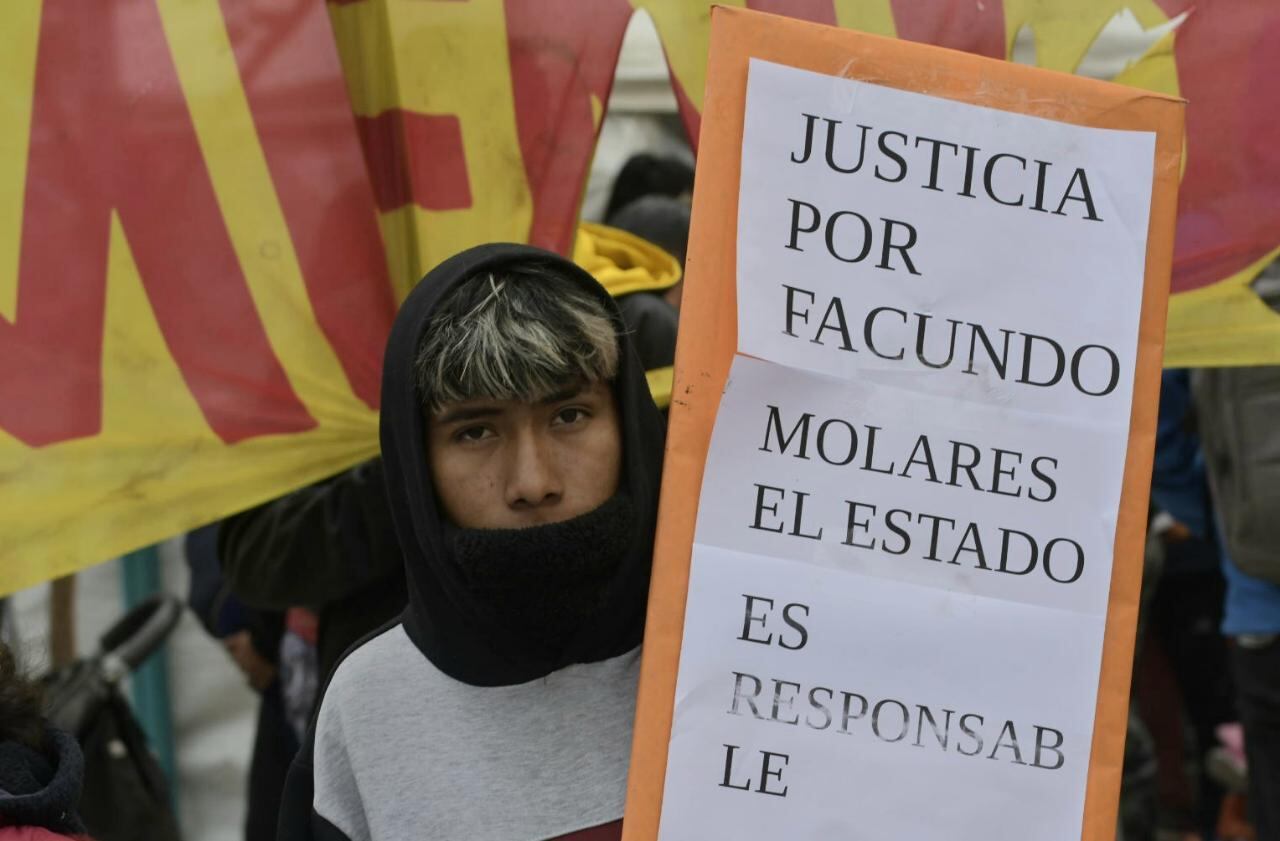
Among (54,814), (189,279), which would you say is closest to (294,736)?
(189,279)

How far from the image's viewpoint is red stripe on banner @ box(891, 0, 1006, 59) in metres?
2.32

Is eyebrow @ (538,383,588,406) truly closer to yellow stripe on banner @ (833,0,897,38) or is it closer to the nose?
the nose

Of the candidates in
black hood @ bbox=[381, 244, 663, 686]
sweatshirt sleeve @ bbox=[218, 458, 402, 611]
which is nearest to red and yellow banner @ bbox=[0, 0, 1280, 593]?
sweatshirt sleeve @ bbox=[218, 458, 402, 611]

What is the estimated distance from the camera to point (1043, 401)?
162cm

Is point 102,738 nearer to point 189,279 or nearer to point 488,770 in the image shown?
point 189,279

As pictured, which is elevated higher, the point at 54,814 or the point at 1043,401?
the point at 1043,401

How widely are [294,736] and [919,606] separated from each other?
2.09 meters

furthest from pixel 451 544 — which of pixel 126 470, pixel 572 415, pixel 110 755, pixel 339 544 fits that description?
pixel 110 755

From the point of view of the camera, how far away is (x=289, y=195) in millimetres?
2314

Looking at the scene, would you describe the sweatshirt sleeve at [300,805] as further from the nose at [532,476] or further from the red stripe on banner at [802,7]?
the red stripe on banner at [802,7]

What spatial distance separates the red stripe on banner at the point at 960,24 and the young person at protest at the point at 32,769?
4.65 feet

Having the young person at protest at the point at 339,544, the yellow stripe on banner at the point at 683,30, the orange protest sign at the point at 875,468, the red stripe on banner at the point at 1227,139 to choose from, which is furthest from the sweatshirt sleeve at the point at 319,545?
the red stripe on banner at the point at 1227,139

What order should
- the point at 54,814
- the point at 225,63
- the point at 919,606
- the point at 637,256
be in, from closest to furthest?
the point at 919,606
the point at 54,814
the point at 225,63
the point at 637,256

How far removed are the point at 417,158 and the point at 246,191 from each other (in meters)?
0.24
